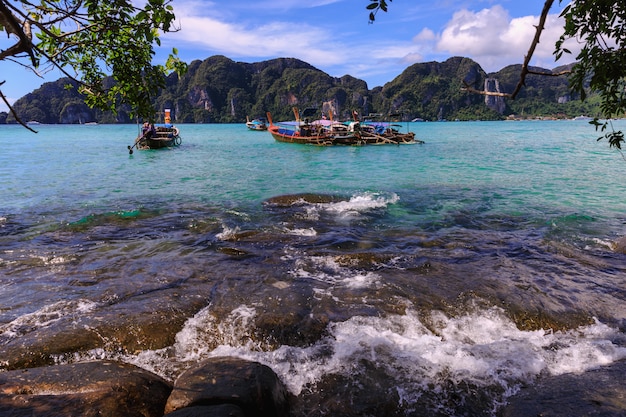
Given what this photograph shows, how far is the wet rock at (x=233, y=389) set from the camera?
11.8 ft

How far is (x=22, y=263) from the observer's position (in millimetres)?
8547

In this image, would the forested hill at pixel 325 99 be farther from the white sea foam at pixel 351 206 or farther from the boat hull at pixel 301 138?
the white sea foam at pixel 351 206

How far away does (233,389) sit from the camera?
372cm

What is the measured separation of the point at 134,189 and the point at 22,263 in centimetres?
1053

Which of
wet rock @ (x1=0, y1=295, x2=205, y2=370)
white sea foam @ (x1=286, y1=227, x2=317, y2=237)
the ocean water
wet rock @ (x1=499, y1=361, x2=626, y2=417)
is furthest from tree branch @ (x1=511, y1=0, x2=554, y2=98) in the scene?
white sea foam @ (x1=286, y1=227, x2=317, y2=237)

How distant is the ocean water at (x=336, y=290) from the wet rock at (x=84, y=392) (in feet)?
3.29

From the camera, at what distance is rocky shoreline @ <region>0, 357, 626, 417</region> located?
338 centimetres

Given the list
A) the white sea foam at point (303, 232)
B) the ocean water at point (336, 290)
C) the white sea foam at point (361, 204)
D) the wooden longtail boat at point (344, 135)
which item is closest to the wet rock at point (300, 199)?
the ocean water at point (336, 290)

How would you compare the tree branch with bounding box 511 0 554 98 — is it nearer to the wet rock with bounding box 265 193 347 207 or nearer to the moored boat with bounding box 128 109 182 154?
the wet rock with bounding box 265 193 347 207

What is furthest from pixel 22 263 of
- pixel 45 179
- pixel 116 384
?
pixel 45 179

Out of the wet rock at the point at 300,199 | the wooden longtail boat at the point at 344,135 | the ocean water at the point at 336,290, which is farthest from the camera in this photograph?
the wooden longtail boat at the point at 344,135

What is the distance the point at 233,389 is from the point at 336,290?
371 centimetres

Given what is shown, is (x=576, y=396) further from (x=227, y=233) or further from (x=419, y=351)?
(x=227, y=233)

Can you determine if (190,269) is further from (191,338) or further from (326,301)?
(326,301)
